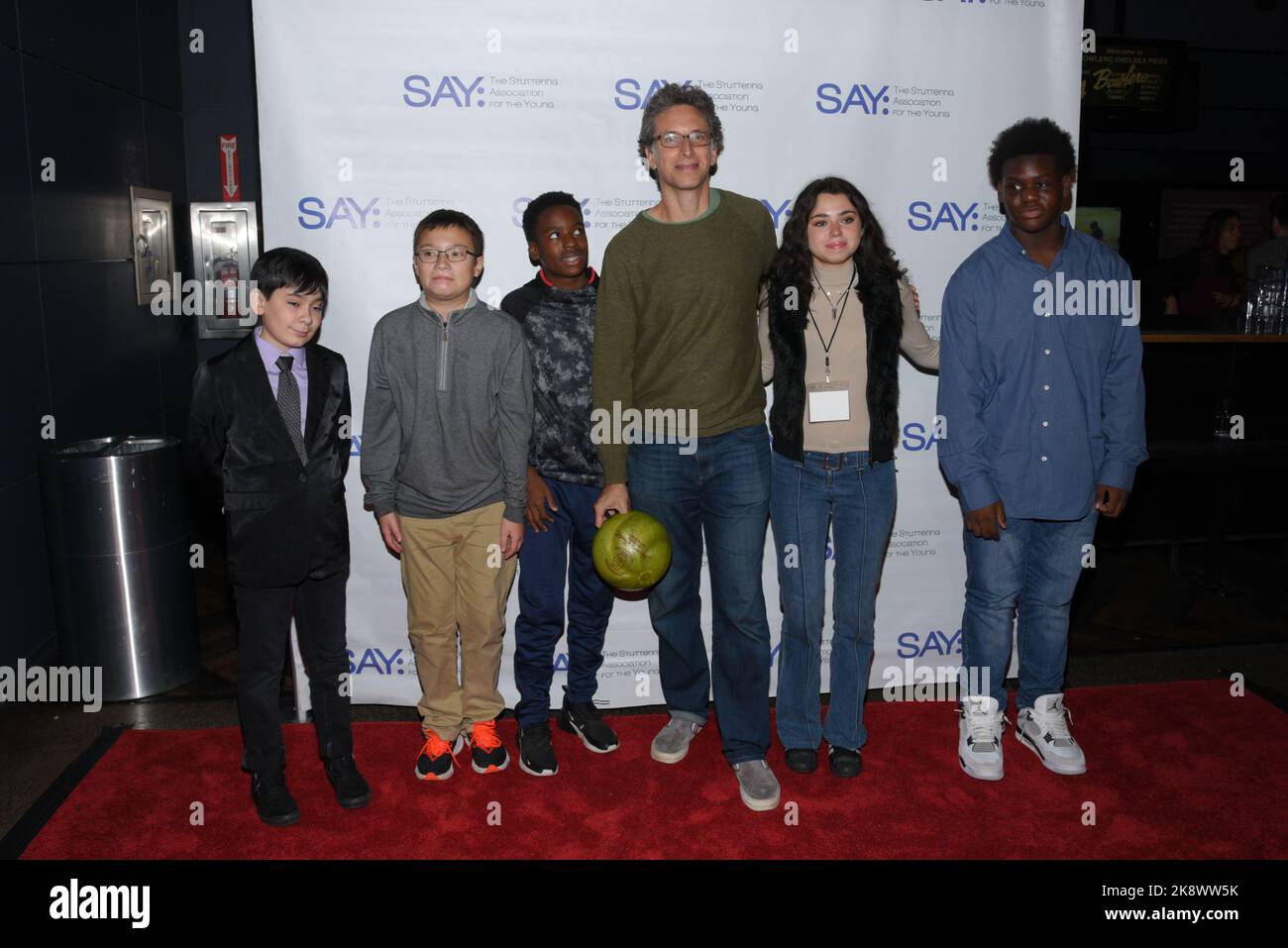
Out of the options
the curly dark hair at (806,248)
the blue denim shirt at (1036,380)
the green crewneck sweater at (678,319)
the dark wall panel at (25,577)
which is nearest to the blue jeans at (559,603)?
the green crewneck sweater at (678,319)

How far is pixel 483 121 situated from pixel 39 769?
8.89 ft

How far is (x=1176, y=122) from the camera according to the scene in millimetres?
8719

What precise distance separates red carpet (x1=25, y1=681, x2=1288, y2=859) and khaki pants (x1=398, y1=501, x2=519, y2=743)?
0.77ft

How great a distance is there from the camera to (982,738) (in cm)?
316

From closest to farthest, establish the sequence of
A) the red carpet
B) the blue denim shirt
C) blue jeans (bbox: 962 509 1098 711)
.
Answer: the red carpet, the blue denim shirt, blue jeans (bbox: 962 509 1098 711)

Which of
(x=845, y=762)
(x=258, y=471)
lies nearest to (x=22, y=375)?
Answer: (x=258, y=471)

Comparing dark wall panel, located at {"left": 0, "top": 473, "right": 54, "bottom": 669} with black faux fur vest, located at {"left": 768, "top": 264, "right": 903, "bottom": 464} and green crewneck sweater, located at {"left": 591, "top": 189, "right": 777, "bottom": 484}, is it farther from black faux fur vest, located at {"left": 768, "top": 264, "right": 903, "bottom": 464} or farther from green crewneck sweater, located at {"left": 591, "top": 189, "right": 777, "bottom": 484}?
black faux fur vest, located at {"left": 768, "top": 264, "right": 903, "bottom": 464}

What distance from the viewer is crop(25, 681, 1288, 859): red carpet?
2.72m

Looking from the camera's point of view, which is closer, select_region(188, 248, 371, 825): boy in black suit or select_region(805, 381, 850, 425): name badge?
select_region(188, 248, 371, 825): boy in black suit

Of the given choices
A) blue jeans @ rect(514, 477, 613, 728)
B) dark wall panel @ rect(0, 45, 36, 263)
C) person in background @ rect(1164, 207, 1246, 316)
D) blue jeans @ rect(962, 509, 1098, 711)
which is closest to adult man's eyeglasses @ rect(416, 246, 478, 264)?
blue jeans @ rect(514, 477, 613, 728)

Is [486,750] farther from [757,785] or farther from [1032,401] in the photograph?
[1032,401]

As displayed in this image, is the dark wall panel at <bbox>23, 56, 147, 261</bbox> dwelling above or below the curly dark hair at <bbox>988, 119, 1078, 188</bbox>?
above

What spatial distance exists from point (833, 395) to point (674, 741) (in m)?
1.29

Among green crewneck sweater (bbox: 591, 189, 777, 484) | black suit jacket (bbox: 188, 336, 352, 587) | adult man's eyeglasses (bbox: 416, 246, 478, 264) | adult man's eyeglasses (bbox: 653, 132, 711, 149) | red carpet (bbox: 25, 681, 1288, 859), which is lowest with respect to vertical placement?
red carpet (bbox: 25, 681, 1288, 859)
